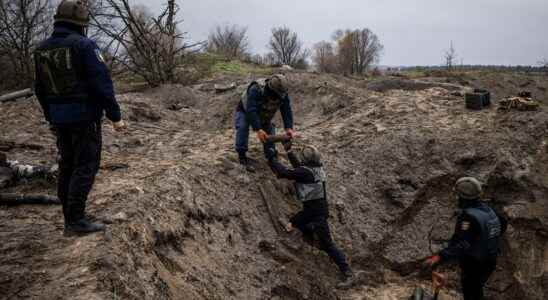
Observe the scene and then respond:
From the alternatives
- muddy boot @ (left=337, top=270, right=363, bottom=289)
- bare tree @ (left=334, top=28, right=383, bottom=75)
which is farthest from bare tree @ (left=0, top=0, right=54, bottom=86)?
Answer: bare tree @ (left=334, top=28, right=383, bottom=75)

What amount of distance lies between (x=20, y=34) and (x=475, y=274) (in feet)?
43.9

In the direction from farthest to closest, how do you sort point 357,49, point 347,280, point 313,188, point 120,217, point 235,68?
point 357,49 → point 235,68 → point 347,280 → point 313,188 → point 120,217

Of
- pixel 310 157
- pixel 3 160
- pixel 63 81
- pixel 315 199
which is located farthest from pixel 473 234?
pixel 3 160

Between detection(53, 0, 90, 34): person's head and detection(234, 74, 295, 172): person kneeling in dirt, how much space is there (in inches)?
114

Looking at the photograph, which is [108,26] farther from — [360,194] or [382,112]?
[360,194]

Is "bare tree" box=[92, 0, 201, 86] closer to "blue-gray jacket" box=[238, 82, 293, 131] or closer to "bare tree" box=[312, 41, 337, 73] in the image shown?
"blue-gray jacket" box=[238, 82, 293, 131]

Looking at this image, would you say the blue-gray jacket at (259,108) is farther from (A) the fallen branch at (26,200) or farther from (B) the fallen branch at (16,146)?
(B) the fallen branch at (16,146)

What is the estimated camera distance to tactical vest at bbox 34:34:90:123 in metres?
3.71

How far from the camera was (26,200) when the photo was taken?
511 cm

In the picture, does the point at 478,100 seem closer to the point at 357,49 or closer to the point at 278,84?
the point at 278,84

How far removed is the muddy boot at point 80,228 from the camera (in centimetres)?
415

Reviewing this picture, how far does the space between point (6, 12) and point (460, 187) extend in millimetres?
13020

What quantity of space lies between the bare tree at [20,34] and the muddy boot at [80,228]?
1081cm

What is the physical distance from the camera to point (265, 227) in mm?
6305
